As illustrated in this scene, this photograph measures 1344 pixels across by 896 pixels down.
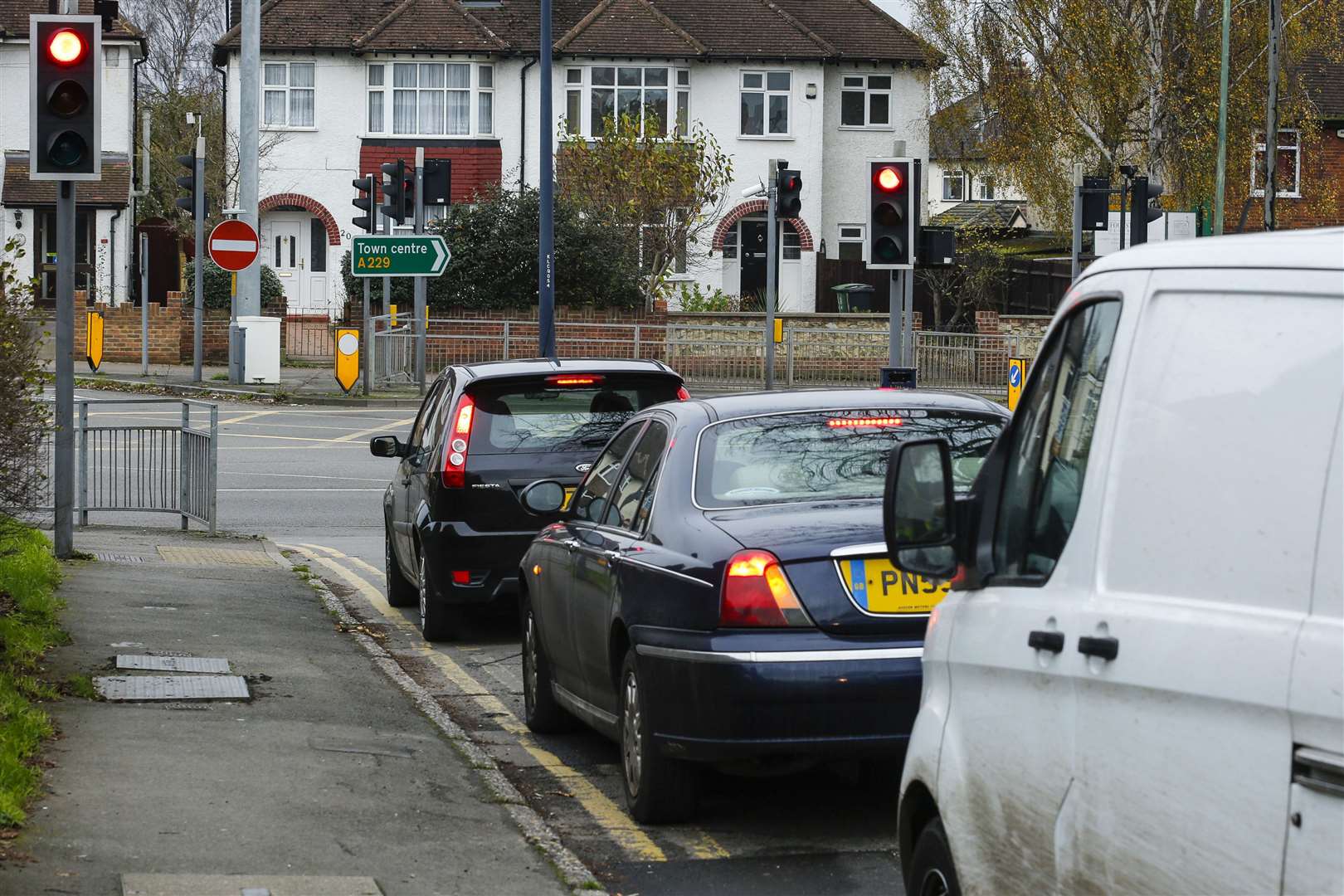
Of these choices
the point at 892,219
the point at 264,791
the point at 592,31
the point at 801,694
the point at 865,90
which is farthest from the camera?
the point at 865,90

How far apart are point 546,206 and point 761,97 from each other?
27.1m

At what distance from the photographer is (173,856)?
5930 mm

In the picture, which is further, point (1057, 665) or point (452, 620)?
point (452, 620)

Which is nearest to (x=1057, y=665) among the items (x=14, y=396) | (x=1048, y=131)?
(x=14, y=396)

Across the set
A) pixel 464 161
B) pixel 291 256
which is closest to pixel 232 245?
pixel 464 161

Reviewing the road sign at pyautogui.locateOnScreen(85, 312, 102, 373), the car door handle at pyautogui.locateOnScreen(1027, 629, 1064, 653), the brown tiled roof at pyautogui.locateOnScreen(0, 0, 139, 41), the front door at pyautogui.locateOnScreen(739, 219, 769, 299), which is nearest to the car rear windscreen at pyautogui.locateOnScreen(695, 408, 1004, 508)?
the car door handle at pyautogui.locateOnScreen(1027, 629, 1064, 653)

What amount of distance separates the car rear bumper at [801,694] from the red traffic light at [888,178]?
795cm

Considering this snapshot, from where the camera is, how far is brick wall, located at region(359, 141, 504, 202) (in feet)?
172

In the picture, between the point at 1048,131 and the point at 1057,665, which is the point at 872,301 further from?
the point at 1057,665

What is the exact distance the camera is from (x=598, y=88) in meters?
52.5

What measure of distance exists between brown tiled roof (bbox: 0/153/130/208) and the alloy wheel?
158 feet

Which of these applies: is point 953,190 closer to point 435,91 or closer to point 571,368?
point 435,91

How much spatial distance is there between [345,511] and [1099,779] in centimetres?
1671

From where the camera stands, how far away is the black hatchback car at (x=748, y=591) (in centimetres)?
617
